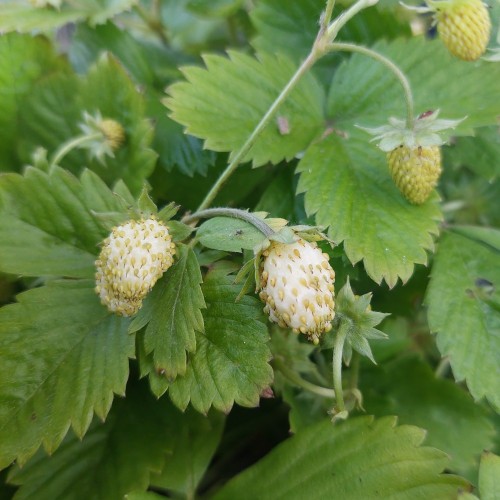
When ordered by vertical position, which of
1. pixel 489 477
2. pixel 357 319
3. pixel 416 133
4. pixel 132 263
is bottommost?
pixel 489 477

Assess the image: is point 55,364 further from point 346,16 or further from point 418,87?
point 418,87

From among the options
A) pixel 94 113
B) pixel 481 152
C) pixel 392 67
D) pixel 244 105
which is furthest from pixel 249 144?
pixel 481 152

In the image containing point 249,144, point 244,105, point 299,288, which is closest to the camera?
point 299,288

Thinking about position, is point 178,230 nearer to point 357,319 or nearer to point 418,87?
A: point 357,319

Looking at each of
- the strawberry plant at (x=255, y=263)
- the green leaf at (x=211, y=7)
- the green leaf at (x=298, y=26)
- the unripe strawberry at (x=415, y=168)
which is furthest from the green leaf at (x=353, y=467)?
the green leaf at (x=211, y=7)

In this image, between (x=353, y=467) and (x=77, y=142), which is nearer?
(x=353, y=467)

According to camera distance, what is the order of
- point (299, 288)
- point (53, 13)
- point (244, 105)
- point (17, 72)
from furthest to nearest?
point (53, 13)
point (17, 72)
point (244, 105)
point (299, 288)

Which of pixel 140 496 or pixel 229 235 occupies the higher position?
pixel 229 235

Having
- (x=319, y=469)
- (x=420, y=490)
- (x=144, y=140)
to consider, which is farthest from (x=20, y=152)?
(x=420, y=490)
